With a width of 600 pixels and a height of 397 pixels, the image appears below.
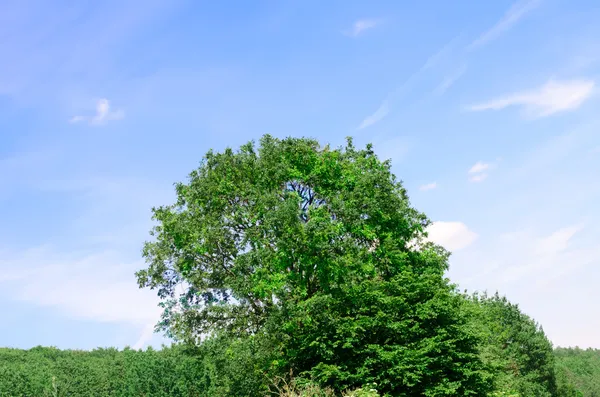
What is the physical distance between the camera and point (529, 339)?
64.6 metres

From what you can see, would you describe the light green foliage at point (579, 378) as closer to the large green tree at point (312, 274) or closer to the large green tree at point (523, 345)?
the large green tree at point (523, 345)

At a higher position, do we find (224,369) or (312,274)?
(312,274)

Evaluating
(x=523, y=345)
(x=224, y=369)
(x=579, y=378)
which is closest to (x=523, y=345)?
(x=523, y=345)

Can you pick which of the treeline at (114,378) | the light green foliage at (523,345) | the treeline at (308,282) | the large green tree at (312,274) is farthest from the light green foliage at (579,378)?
the large green tree at (312,274)

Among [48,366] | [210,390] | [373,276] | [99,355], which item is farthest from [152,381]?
[373,276]

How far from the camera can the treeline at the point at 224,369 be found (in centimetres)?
2962

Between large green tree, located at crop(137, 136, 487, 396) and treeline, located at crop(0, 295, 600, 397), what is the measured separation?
1507 mm

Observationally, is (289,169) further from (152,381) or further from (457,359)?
(152,381)

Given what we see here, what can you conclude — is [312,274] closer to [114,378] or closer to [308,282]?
[308,282]

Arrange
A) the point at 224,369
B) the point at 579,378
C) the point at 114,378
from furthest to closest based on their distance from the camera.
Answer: the point at 579,378 < the point at 114,378 < the point at 224,369

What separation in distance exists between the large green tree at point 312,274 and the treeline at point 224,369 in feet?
4.94

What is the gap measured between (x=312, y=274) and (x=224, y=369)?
6.81 meters

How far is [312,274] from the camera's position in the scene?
102 ft

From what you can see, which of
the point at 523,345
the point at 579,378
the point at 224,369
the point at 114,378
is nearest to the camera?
the point at 224,369
